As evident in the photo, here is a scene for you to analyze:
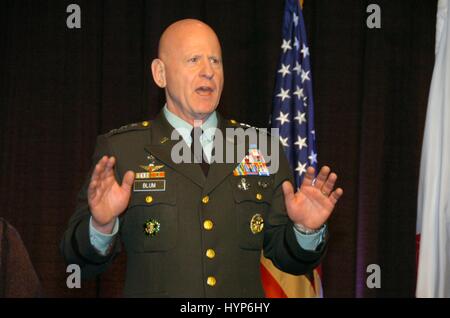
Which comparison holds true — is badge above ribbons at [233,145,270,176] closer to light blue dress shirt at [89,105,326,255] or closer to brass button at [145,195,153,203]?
light blue dress shirt at [89,105,326,255]

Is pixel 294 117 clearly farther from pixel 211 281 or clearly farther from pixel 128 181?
pixel 128 181

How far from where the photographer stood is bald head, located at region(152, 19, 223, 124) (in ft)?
8.05

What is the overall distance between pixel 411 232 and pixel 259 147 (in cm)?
250

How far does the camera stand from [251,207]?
7.82ft

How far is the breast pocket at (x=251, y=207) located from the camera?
2340 millimetres

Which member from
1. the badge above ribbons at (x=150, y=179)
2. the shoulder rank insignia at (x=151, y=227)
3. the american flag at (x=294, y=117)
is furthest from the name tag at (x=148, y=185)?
the american flag at (x=294, y=117)

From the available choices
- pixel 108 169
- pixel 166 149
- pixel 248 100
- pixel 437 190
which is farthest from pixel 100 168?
pixel 248 100

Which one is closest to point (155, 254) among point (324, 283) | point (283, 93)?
point (283, 93)

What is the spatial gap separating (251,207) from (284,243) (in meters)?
0.18

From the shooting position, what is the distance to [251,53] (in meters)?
4.68

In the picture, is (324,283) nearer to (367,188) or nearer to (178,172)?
(367,188)

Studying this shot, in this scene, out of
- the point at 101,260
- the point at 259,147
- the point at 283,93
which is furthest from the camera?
the point at 283,93

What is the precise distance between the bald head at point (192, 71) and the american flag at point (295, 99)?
161 centimetres

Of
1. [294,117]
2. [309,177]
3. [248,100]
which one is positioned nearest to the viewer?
[309,177]
